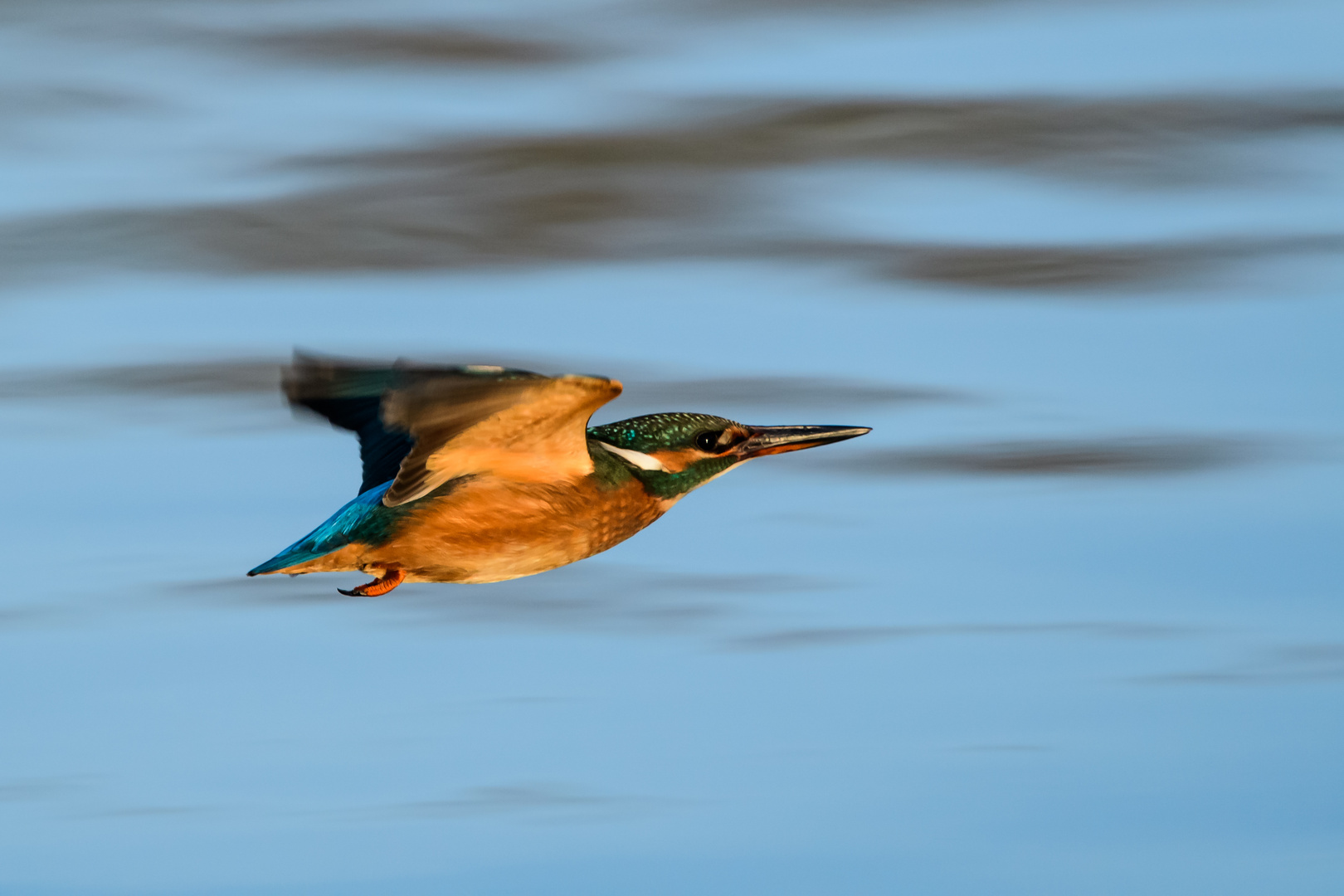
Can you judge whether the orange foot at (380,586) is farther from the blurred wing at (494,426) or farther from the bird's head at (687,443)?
the bird's head at (687,443)

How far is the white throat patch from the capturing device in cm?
386

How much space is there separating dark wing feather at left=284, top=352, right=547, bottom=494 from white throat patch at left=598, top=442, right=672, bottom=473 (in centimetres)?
47

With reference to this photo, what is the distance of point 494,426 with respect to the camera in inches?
130

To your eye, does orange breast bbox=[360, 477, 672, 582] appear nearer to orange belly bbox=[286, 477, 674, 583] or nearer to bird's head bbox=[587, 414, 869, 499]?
orange belly bbox=[286, 477, 674, 583]

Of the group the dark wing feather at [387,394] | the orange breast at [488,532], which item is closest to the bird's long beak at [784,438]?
the orange breast at [488,532]

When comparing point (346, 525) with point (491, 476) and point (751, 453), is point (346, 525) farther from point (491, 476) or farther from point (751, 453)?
point (751, 453)

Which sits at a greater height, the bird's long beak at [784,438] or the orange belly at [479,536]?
the bird's long beak at [784,438]

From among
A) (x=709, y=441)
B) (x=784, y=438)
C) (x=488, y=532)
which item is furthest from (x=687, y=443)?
(x=488, y=532)

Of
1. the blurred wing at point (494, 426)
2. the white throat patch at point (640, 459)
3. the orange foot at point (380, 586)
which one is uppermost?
the blurred wing at point (494, 426)

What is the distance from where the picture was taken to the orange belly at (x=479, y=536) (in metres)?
3.57

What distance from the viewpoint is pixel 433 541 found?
11.7 feet

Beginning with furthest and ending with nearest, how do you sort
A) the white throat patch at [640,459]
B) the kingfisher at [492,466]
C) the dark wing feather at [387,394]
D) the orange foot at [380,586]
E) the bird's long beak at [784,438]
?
the bird's long beak at [784,438], the white throat patch at [640,459], the orange foot at [380,586], the kingfisher at [492,466], the dark wing feather at [387,394]

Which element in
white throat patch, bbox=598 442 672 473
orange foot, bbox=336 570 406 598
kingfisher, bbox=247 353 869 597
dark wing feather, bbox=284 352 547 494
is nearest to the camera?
dark wing feather, bbox=284 352 547 494

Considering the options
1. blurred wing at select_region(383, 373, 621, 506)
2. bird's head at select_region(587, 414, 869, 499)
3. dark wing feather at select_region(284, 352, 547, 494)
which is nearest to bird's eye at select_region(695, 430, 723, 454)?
bird's head at select_region(587, 414, 869, 499)
